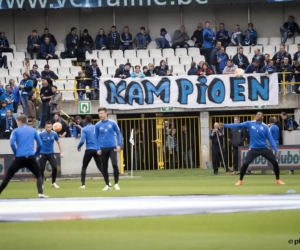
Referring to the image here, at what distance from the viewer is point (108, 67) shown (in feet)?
135

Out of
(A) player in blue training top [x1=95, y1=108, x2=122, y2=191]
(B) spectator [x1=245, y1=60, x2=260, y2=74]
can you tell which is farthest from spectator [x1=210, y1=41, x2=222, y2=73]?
(A) player in blue training top [x1=95, y1=108, x2=122, y2=191]

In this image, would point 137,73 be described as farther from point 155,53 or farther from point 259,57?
point 259,57

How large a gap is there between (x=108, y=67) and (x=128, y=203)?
23260mm

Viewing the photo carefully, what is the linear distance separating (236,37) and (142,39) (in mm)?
4133

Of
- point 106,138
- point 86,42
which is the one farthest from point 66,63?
point 106,138

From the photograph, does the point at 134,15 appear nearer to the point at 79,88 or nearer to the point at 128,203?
the point at 79,88

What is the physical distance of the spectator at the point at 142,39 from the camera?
42438mm

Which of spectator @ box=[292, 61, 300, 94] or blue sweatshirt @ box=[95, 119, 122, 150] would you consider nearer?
blue sweatshirt @ box=[95, 119, 122, 150]

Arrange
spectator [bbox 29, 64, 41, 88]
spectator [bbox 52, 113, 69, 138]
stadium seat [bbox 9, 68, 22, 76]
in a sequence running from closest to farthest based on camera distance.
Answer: spectator [bbox 52, 113, 69, 138]
spectator [bbox 29, 64, 41, 88]
stadium seat [bbox 9, 68, 22, 76]

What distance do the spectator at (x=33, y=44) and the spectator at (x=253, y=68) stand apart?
30.4ft

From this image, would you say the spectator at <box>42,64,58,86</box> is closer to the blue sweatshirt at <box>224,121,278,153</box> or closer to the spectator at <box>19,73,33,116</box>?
the spectator at <box>19,73,33,116</box>

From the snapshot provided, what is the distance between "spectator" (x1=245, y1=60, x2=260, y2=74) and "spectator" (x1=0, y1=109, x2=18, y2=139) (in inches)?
374

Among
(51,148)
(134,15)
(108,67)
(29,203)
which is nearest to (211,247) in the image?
(29,203)

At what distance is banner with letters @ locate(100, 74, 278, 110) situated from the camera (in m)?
38.3
